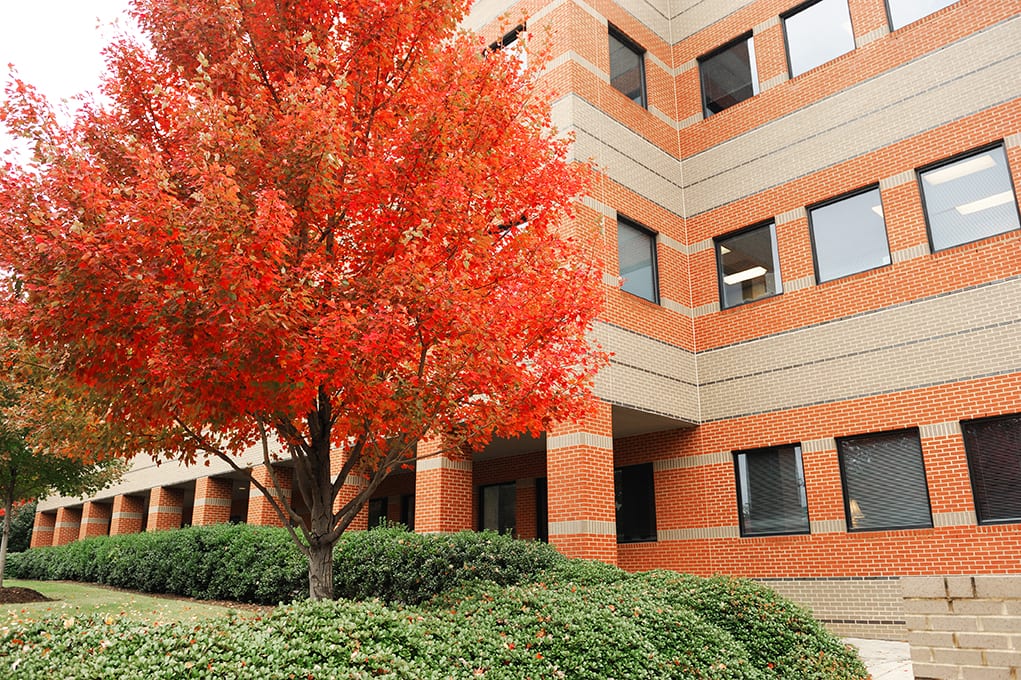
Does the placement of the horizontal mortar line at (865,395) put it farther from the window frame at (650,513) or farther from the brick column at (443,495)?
the brick column at (443,495)

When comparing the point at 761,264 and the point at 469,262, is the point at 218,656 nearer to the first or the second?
the point at 469,262

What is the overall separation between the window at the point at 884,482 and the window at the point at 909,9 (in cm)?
832

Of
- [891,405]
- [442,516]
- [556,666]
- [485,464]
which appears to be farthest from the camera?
[485,464]

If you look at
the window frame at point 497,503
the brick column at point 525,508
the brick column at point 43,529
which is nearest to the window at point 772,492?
the brick column at point 525,508

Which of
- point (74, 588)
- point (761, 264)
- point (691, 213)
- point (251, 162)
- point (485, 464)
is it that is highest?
point (691, 213)

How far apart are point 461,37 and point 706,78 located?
37.5 ft

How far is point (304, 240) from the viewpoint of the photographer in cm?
749

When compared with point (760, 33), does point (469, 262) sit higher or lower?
lower

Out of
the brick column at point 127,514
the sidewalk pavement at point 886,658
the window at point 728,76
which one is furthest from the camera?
the brick column at point 127,514

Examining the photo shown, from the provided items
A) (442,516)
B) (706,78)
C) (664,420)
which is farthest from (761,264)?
(442,516)

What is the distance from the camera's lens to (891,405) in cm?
1319

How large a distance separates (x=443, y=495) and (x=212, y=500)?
43.6 ft

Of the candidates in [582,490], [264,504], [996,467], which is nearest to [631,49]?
[582,490]

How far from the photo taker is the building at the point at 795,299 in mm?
12578
